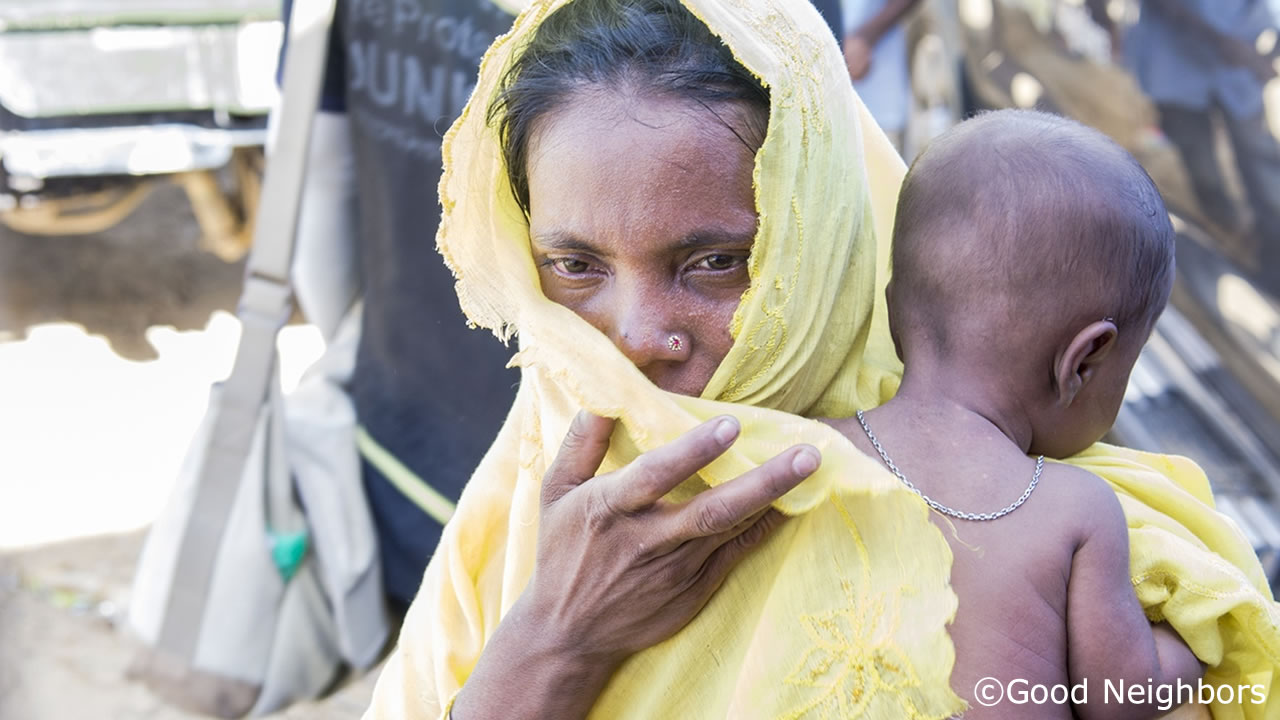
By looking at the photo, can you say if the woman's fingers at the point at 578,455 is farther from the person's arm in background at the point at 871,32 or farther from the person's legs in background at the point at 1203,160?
the person's legs in background at the point at 1203,160

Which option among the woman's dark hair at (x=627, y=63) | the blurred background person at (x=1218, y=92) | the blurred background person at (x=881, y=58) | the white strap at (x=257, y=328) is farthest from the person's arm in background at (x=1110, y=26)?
the woman's dark hair at (x=627, y=63)

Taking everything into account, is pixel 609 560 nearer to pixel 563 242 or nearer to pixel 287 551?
pixel 563 242

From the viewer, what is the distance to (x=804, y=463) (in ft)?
3.84

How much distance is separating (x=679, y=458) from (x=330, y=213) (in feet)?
7.60

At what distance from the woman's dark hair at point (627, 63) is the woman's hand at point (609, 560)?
1.31 ft

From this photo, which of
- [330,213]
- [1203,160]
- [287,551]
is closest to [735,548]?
[287,551]

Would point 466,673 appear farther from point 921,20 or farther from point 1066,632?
point 921,20

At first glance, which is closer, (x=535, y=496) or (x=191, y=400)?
(x=535, y=496)

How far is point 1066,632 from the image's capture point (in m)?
1.27

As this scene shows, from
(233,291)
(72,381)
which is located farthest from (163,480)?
(233,291)

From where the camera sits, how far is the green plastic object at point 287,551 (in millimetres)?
3068

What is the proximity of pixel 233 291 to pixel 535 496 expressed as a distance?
660 cm

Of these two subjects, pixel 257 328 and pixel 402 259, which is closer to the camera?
pixel 257 328

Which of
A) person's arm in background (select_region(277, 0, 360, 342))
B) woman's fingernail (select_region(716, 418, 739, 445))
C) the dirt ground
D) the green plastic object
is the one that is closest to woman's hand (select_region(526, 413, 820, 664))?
woman's fingernail (select_region(716, 418, 739, 445))
